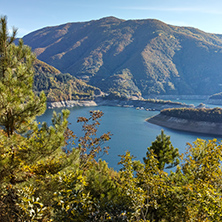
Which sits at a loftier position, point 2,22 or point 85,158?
point 2,22

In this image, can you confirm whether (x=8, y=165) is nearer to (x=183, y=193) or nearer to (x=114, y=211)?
(x=114, y=211)

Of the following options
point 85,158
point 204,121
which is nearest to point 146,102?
point 204,121

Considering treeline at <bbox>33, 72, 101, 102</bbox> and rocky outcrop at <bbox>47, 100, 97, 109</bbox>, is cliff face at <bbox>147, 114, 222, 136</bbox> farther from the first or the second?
treeline at <bbox>33, 72, 101, 102</bbox>

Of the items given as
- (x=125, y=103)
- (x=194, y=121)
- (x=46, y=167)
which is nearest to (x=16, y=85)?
(x=46, y=167)

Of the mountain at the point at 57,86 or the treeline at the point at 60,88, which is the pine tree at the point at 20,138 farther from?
the treeline at the point at 60,88

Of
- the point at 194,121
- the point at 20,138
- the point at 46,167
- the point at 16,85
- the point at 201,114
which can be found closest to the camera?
the point at 16,85

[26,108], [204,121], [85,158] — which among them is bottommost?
[204,121]

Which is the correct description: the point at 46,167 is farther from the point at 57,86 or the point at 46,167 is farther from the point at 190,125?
the point at 57,86
